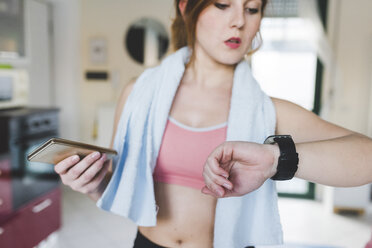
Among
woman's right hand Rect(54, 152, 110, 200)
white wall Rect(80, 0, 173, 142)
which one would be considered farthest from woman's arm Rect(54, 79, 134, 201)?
white wall Rect(80, 0, 173, 142)

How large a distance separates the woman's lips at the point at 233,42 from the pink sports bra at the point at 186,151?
0.20 metres

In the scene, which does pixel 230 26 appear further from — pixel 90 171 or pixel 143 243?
pixel 143 243

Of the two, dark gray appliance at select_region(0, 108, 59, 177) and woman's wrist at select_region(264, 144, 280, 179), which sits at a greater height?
woman's wrist at select_region(264, 144, 280, 179)

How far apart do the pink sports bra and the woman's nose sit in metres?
0.26

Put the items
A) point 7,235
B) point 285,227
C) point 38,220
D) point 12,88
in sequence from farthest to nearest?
point 285,227
point 12,88
point 38,220
point 7,235

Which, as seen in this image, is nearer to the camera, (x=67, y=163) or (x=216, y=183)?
(x=216, y=183)

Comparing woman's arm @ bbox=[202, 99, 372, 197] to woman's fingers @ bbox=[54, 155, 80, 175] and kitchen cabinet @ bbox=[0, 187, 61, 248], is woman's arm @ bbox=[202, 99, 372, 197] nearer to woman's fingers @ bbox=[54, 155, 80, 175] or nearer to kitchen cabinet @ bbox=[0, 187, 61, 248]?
woman's fingers @ bbox=[54, 155, 80, 175]

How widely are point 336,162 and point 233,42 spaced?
0.38m

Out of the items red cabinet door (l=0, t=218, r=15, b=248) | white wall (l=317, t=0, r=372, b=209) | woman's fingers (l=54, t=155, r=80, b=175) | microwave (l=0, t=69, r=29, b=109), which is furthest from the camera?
white wall (l=317, t=0, r=372, b=209)

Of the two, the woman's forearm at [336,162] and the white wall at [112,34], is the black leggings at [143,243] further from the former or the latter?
the white wall at [112,34]

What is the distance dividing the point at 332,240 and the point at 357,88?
1623 mm

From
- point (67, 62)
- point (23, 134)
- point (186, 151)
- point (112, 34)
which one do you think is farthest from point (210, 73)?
point (67, 62)

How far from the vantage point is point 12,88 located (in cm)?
263

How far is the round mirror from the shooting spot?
3.71 metres
